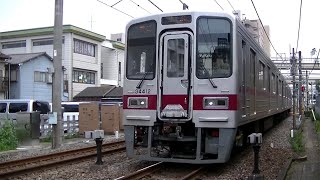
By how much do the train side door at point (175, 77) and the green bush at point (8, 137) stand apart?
7437 mm

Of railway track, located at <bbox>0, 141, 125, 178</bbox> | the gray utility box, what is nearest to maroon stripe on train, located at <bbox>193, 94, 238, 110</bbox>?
railway track, located at <bbox>0, 141, 125, 178</bbox>

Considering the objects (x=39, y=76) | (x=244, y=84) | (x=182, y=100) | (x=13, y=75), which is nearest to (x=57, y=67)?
(x=182, y=100)

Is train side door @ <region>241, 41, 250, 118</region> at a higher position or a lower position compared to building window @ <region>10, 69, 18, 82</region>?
lower

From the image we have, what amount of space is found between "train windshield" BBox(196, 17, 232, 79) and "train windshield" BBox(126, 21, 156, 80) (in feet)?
3.34

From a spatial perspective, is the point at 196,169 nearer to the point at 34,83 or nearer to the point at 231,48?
the point at 231,48

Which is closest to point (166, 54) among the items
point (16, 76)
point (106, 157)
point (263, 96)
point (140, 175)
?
point (140, 175)

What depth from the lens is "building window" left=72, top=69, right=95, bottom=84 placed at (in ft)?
130

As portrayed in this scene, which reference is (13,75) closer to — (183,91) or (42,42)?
(42,42)

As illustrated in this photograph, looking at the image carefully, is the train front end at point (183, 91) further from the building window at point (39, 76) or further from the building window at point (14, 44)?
the building window at point (14, 44)

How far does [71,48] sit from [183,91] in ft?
103

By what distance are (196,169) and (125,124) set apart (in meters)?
1.82

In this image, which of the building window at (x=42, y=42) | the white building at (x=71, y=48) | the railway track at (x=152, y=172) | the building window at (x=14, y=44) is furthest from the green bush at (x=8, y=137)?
the building window at (x=14, y=44)

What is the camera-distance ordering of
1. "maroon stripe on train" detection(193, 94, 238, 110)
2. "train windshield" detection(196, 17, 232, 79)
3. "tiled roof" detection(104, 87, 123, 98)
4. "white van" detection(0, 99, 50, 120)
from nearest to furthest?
"maroon stripe on train" detection(193, 94, 238, 110) < "train windshield" detection(196, 17, 232, 79) < "white van" detection(0, 99, 50, 120) < "tiled roof" detection(104, 87, 123, 98)

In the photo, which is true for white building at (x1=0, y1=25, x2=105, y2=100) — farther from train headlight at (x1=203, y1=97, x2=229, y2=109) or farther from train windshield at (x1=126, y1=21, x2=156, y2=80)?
train headlight at (x1=203, y1=97, x2=229, y2=109)
